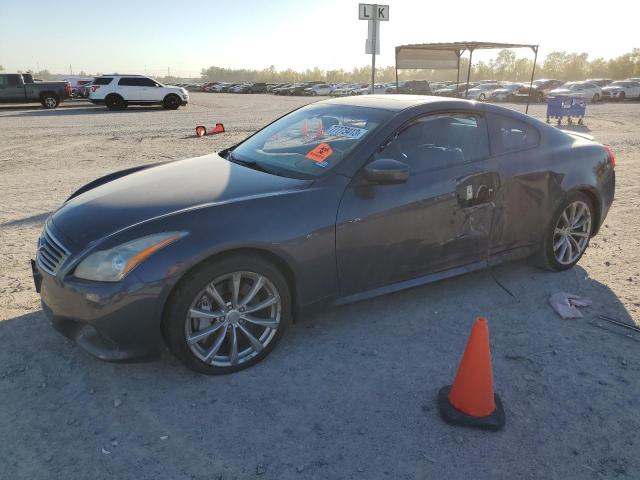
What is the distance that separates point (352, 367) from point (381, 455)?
77cm

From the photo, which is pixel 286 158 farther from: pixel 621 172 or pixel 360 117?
pixel 621 172

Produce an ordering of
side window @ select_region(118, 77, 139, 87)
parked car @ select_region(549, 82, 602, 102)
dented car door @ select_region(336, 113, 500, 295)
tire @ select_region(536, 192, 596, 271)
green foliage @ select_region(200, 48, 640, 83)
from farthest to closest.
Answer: green foliage @ select_region(200, 48, 640, 83)
parked car @ select_region(549, 82, 602, 102)
side window @ select_region(118, 77, 139, 87)
tire @ select_region(536, 192, 596, 271)
dented car door @ select_region(336, 113, 500, 295)

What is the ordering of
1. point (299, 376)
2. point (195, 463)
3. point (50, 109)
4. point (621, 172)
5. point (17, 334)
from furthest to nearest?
point (50, 109)
point (621, 172)
point (17, 334)
point (299, 376)
point (195, 463)

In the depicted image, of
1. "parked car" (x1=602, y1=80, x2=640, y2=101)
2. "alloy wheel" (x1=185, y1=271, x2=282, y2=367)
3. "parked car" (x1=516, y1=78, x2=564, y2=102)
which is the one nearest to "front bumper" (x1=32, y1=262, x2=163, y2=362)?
"alloy wheel" (x1=185, y1=271, x2=282, y2=367)

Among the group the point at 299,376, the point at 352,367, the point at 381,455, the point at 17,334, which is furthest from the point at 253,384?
the point at 17,334

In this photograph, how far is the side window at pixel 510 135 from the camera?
3965 mm

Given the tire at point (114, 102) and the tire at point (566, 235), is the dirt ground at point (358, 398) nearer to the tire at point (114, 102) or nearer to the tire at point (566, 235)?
the tire at point (566, 235)

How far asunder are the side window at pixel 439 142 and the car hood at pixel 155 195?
2.52ft

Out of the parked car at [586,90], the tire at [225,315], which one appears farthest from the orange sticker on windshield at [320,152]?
the parked car at [586,90]

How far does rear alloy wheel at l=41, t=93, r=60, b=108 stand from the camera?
962 inches

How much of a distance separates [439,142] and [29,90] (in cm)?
2590

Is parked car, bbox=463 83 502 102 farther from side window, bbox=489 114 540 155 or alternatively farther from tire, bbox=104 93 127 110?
side window, bbox=489 114 540 155

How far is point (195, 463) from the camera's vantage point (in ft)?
7.82

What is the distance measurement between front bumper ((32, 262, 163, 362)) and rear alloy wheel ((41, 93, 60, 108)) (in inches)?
1005
